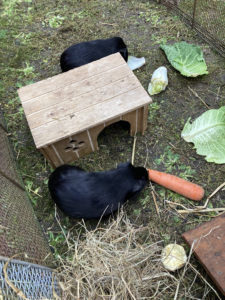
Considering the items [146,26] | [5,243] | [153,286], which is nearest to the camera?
[5,243]

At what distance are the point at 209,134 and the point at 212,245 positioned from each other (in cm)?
131

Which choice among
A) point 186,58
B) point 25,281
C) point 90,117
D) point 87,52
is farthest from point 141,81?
point 25,281

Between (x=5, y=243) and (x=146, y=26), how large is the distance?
13.2 ft

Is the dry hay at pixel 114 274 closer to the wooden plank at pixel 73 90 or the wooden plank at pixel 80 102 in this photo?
the wooden plank at pixel 80 102

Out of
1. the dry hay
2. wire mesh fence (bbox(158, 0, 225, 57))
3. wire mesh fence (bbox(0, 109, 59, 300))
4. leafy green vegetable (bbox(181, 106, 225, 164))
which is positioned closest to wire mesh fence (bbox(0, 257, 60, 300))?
wire mesh fence (bbox(0, 109, 59, 300))

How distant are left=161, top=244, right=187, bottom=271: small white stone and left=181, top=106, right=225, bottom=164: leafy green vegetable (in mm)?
1112

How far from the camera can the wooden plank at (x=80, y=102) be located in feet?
8.49

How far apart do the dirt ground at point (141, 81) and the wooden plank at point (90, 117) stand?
0.61 m

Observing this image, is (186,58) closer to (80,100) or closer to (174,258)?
(80,100)

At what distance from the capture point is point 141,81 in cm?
366

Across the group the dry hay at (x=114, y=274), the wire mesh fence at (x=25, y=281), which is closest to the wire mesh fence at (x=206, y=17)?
the dry hay at (x=114, y=274)

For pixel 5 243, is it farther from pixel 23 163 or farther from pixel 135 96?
pixel 135 96

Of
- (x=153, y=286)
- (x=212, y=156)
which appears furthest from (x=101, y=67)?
(x=153, y=286)

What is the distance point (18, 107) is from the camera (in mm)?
3592
